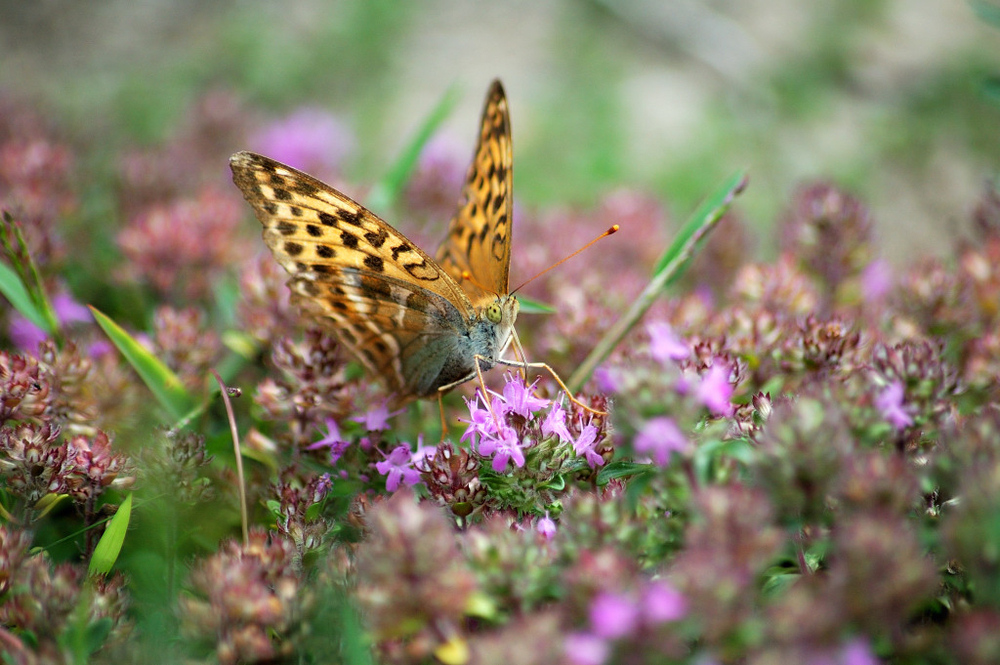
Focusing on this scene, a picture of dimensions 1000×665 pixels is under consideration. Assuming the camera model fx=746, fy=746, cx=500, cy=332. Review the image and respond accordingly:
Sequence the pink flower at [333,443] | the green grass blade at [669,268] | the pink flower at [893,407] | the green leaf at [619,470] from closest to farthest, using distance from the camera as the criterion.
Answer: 1. the pink flower at [893,407]
2. the green leaf at [619,470]
3. the pink flower at [333,443]
4. the green grass blade at [669,268]

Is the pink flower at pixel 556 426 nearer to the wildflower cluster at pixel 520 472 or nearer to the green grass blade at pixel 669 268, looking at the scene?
the wildflower cluster at pixel 520 472

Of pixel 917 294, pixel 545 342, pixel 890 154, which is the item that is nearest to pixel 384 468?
pixel 545 342

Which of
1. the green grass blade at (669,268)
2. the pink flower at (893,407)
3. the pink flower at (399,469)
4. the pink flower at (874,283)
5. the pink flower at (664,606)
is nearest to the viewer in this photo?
the pink flower at (664,606)

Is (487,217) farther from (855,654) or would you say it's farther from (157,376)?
(855,654)

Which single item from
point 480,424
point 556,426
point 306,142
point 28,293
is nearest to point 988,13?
point 556,426

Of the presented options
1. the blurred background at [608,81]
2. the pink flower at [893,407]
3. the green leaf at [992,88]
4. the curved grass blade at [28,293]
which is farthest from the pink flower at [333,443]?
the blurred background at [608,81]

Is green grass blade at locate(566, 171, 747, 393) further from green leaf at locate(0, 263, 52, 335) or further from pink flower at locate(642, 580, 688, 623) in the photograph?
green leaf at locate(0, 263, 52, 335)
